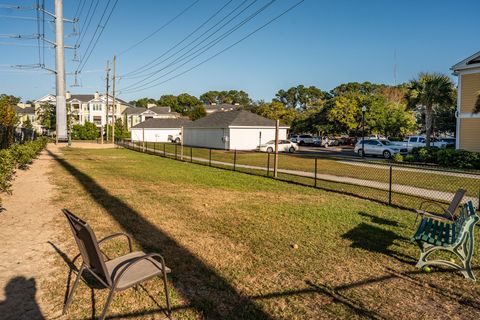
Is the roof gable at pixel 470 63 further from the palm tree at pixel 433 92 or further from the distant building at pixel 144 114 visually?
the distant building at pixel 144 114

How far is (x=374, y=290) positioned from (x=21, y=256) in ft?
16.6

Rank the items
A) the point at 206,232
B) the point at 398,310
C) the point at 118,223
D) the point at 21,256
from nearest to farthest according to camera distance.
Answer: the point at 398,310, the point at 21,256, the point at 206,232, the point at 118,223

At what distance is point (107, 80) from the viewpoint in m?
51.8

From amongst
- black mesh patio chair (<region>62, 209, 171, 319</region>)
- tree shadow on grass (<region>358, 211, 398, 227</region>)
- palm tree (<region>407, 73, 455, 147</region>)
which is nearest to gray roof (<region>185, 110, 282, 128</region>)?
palm tree (<region>407, 73, 455, 147</region>)

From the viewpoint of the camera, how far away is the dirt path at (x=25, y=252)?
153 inches

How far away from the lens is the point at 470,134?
2333cm

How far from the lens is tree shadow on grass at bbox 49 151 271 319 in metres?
3.86

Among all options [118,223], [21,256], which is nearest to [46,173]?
[118,223]

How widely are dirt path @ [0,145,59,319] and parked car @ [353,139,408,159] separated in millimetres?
26178

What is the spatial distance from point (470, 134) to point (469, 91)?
2804mm

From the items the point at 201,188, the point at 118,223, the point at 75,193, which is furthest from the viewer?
the point at 201,188

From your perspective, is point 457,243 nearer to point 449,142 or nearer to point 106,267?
point 106,267

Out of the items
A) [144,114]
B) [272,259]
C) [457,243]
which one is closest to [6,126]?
[272,259]

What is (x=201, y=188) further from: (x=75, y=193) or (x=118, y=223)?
(x=118, y=223)
